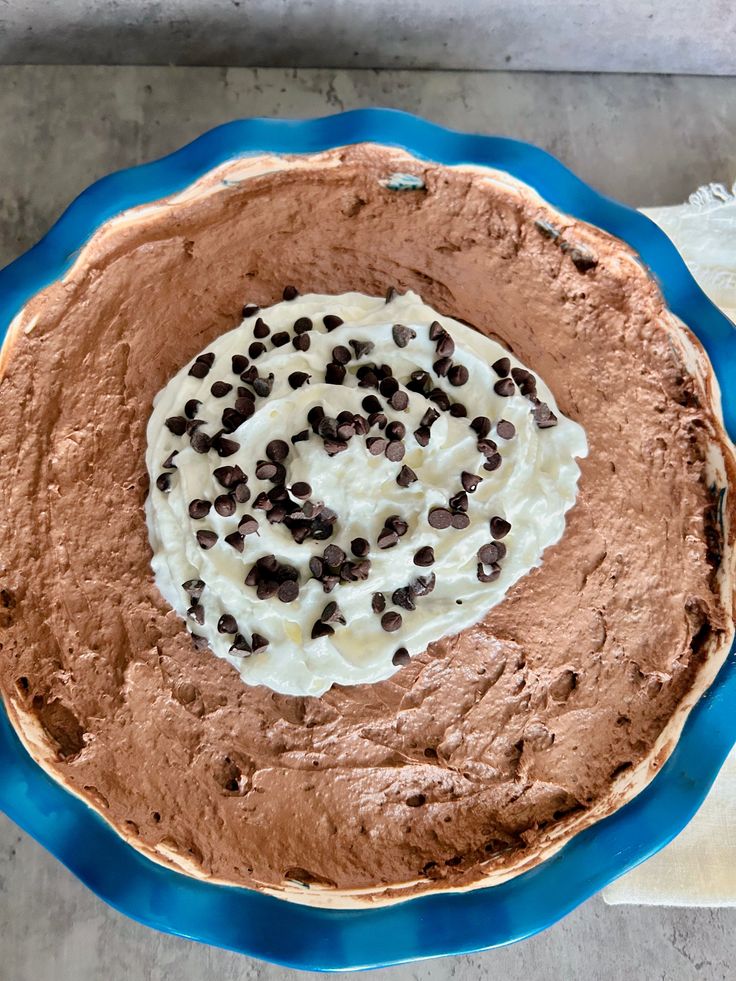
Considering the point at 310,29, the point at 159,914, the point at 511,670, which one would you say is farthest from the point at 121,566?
the point at 310,29

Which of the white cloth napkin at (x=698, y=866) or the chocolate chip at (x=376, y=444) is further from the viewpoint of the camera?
the white cloth napkin at (x=698, y=866)

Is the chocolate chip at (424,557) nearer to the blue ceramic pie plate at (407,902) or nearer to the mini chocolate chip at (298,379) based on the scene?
the mini chocolate chip at (298,379)

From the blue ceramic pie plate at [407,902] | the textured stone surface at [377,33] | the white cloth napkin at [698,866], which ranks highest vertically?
the textured stone surface at [377,33]

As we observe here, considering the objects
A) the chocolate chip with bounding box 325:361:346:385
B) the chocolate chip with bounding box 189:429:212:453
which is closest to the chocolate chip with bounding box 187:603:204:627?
the chocolate chip with bounding box 189:429:212:453

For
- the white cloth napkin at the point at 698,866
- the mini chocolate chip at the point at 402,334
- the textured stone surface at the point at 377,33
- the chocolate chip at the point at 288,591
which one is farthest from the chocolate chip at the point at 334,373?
the white cloth napkin at the point at 698,866

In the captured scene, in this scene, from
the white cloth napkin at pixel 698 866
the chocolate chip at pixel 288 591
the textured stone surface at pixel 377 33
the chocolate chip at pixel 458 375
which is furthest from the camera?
the textured stone surface at pixel 377 33

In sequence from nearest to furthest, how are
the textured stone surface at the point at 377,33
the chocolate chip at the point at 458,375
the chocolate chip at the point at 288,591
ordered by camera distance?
the chocolate chip at the point at 288,591
the chocolate chip at the point at 458,375
the textured stone surface at the point at 377,33

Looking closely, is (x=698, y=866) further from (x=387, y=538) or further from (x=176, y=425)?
(x=176, y=425)

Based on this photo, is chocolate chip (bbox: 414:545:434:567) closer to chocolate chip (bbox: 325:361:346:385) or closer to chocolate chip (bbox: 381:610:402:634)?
chocolate chip (bbox: 381:610:402:634)
